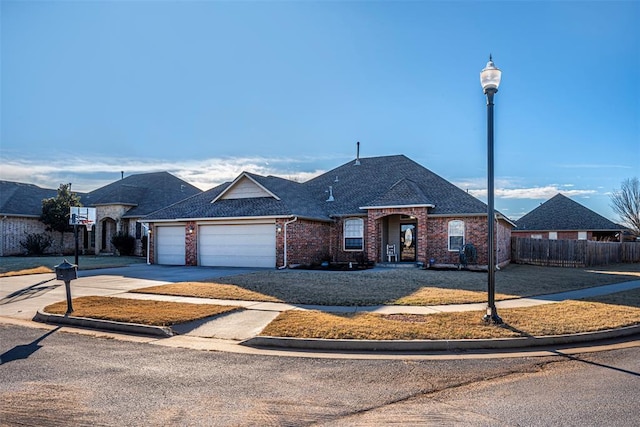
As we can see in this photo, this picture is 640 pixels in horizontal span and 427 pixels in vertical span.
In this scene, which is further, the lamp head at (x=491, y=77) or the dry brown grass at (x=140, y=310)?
the dry brown grass at (x=140, y=310)

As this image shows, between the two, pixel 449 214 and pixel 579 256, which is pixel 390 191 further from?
pixel 579 256

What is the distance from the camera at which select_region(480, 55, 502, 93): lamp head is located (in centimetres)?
983

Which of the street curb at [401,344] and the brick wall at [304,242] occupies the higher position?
the brick wall at [304,242]

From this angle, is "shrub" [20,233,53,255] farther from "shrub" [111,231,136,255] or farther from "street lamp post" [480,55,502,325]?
"street lamp post" [480,55,502,325]

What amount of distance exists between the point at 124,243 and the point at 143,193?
5.20 m

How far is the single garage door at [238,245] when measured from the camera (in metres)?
23.0

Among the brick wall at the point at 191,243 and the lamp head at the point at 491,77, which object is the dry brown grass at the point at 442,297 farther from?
the brick wall at the point at 191,243

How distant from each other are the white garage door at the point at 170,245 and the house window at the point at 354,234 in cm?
880

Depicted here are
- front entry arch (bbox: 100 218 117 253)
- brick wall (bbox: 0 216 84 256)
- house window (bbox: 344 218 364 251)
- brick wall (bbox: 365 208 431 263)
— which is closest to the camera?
brick wall (bbox: 365 208 431 263)

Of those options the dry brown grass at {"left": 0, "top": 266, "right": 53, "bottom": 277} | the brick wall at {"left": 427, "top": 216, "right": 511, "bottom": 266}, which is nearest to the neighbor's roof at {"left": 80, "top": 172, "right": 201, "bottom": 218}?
the dry brown grass at {"left": 0, "top": 266, "right": 53, "bottom": 277}

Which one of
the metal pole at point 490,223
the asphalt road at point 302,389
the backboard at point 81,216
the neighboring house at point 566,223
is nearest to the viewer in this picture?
the asphalt road at point 302,389

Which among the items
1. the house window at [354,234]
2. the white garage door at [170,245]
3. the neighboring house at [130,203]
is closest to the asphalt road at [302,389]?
the house window at [354,234]

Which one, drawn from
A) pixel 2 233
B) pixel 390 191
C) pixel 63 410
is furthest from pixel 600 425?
pixel 2 233

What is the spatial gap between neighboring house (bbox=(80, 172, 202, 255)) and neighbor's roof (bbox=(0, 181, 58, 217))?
3427mm
